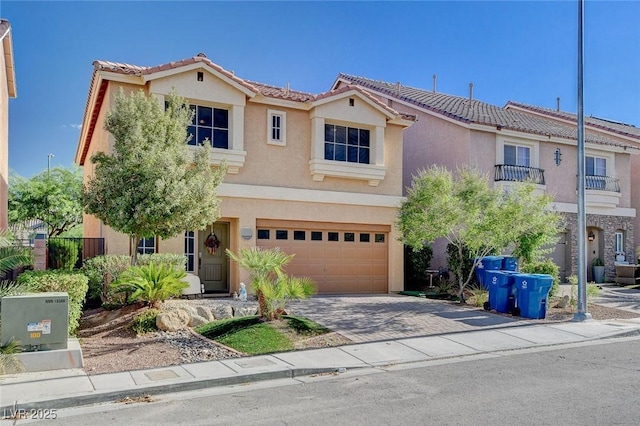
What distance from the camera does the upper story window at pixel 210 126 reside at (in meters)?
16.2

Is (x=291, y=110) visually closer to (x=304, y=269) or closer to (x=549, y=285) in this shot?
(x=304, y=269)

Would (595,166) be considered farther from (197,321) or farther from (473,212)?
(197,321)

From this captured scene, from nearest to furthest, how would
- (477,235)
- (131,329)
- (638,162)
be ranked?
(131,329) < (477,235) < (638,162)

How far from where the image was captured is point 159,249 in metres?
15.5

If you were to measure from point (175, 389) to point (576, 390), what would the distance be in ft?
18.4

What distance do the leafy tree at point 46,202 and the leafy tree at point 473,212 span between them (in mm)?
25129

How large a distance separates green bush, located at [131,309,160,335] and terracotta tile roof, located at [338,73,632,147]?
1445 centimetres

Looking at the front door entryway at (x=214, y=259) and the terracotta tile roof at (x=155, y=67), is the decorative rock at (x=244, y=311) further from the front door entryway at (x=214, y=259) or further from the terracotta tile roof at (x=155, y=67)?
the terracotta tile roof at (x=155, y=67)

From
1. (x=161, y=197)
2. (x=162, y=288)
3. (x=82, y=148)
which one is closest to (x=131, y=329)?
(x=162, y=288)

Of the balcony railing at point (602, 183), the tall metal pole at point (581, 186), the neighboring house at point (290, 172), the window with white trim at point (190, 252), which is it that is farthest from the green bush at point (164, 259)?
the balcony railing at point (602, 183)

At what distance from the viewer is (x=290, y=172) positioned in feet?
57.5

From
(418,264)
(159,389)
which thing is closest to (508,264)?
(418,264)

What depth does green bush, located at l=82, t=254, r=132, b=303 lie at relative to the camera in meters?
13.4

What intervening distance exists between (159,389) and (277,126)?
1113 centimetres
